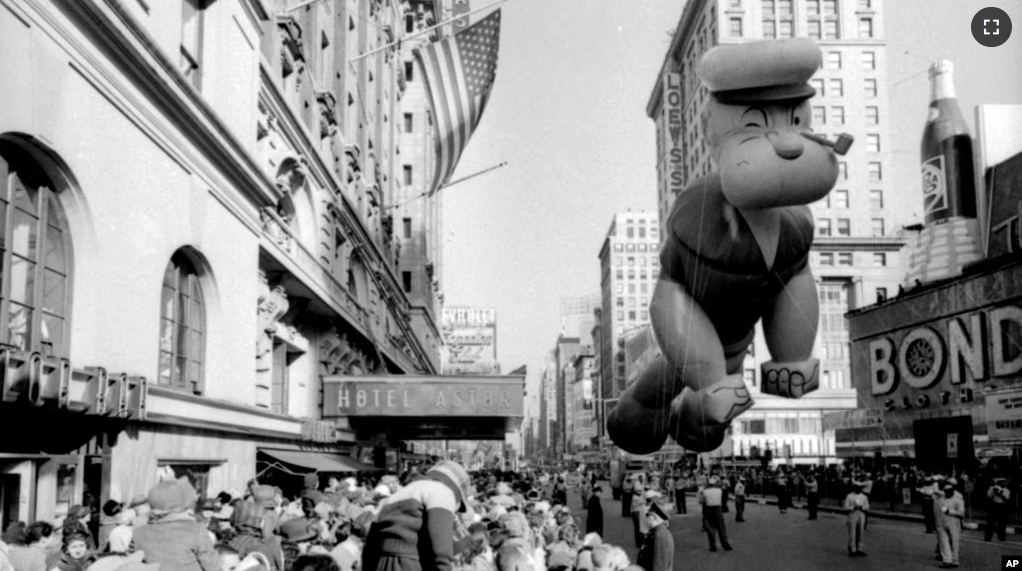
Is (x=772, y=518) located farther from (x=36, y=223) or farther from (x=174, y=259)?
(x=36, y=223)

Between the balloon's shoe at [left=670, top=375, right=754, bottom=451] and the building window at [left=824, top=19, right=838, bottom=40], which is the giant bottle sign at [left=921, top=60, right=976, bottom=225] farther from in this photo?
the balloon's shoe at [left=670, top=375, right=754, bottom=451]

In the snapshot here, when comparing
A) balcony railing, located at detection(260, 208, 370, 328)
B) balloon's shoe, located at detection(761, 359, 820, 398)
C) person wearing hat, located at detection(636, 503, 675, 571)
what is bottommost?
person wearing hat, located at detection(636, 503, 675, 571)

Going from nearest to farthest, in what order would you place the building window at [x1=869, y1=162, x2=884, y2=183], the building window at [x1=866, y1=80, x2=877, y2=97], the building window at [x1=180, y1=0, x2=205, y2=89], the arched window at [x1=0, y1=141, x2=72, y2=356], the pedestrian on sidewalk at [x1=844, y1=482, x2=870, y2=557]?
the arched window at [x1=0, y1=141, x2=72, y2=356]
the pedestrian on sidewalk at [x1=844, y1=482, x2=870, y2=557]
the building window at [x1=180, y1=0, x2=205, y2=89]
the building window at [x1=866, y1=80, x2=877, y2=97]
the building window at [x1=869, y1=162, x2=884, y2=183]

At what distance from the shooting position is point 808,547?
17.4m

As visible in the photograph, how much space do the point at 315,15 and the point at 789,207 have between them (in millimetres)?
24794

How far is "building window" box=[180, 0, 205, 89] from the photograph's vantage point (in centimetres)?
1681

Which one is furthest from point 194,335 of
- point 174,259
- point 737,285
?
point 737,285

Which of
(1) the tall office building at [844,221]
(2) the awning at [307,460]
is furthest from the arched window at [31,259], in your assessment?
(1) the tall office building at [844,221]

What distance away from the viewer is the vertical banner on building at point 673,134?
1424 centimetres

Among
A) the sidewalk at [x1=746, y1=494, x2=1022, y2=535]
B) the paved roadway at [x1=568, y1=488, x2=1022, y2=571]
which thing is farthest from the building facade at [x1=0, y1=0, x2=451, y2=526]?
the sidewalk at [x1=746, y1=494, x2=1022, y2=535]

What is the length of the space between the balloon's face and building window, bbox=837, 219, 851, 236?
2830 inches

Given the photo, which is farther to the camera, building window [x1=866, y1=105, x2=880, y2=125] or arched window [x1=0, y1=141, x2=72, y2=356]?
building window [x1=866, y1=105, x2=880, y2=125]

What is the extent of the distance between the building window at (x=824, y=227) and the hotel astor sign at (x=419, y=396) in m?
51.8

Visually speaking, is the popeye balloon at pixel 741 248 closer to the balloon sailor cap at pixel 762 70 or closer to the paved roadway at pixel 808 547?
the balloon sailor cap at pixel 762 70
